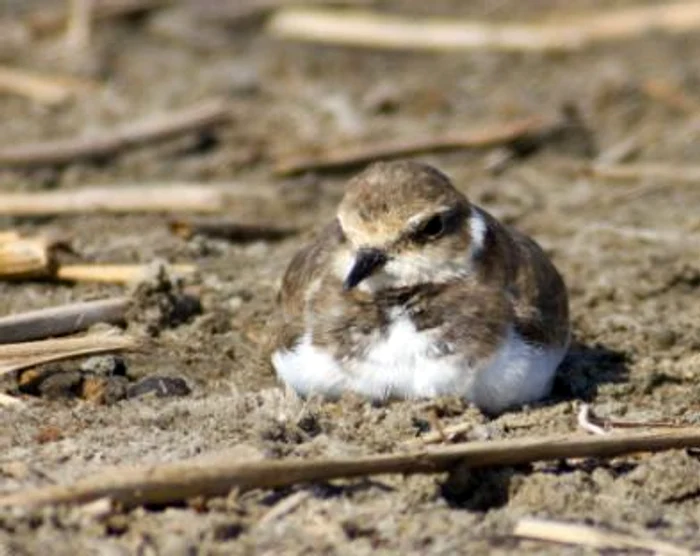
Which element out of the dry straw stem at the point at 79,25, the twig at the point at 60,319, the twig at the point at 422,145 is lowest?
the twig at the point at 60,319

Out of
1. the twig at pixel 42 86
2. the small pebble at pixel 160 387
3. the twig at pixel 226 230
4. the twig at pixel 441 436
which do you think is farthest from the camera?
the twig at pixel 42 86

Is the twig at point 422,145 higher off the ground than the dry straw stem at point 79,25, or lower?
lower

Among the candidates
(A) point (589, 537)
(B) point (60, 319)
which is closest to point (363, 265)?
(B) point (60, 319)

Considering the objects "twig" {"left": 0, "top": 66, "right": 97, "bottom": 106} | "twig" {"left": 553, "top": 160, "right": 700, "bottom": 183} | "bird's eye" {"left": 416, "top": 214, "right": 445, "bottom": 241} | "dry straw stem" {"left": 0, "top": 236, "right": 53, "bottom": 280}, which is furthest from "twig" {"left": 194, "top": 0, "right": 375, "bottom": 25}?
"bird's eye" {"left": 416, "top": 214, "right": 445, "bottom": 241}

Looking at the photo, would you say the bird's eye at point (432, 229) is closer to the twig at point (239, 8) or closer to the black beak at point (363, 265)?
the black beak at point (363, 265)

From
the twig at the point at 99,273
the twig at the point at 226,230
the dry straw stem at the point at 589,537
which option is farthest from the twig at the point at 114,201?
the dry straw stem at the point at 589,537

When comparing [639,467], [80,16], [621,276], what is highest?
[80,16]

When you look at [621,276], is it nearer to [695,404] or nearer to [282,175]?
[695,404]

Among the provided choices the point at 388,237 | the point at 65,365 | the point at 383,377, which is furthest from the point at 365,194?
the point at 65,365
